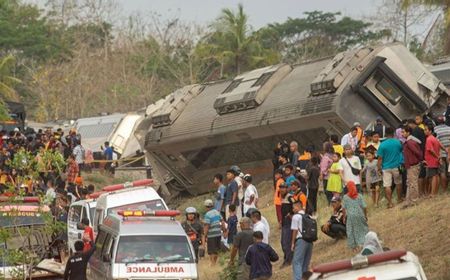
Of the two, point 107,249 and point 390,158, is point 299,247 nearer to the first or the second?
point 107,249

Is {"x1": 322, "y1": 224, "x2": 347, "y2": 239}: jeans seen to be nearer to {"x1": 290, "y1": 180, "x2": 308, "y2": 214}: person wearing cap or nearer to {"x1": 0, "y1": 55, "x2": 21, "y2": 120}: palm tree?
{"x1": 290, "y1": 180, "x2": 308, "y2": 214}: person wearing cap

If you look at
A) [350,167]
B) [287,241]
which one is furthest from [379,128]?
[287,241]

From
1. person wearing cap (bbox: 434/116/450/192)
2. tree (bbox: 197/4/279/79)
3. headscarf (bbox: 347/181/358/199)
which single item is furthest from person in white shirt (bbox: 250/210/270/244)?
tree (bbox: 197/4/279/79)

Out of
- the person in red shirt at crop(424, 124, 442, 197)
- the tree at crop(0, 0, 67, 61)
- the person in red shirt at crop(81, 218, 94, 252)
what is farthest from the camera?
the tree at crop(0, 0, 67, 61)

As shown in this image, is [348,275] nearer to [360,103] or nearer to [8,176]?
[360,103]

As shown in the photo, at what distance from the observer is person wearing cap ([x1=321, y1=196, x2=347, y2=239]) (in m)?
24.6

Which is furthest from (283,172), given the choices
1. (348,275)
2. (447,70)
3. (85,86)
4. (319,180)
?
(85,86)

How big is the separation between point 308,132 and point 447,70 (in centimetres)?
441

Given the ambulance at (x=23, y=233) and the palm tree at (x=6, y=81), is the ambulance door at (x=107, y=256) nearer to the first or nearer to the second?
the ambulance at (x=23, y=233)

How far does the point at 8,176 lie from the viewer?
35969mm

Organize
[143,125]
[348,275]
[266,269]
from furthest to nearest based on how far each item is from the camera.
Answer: [143,125] < [266,269] < [348,275]

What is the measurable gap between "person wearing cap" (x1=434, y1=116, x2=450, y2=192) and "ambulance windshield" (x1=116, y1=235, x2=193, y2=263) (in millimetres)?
5822

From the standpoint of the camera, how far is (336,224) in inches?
984

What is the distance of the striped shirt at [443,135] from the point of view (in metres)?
25.6
